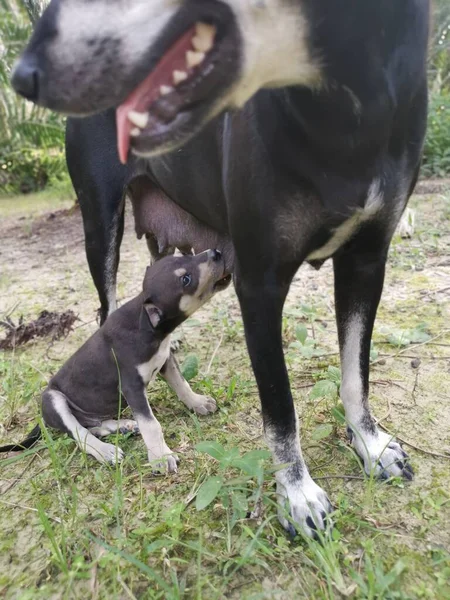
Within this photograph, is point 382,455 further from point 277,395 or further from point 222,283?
point 222,283

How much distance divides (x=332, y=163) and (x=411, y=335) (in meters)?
1.62

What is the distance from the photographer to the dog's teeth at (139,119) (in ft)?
4.28

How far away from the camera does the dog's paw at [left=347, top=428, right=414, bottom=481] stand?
6.16 ft

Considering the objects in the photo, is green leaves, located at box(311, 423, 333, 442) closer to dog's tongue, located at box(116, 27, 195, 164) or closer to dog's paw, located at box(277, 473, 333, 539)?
dog's paw, located at box(277, 473, 333, 539)

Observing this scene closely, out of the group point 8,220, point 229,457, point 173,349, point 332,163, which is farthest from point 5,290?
point 8,220

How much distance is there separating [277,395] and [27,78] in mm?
1177

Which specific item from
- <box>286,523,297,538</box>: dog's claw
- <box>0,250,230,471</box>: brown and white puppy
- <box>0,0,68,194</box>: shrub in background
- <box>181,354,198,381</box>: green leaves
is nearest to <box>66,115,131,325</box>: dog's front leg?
<box>0,250,230,471</box>: brown and white puppy

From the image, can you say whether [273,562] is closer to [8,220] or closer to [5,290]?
[5,290]

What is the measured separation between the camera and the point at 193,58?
1.27 meters

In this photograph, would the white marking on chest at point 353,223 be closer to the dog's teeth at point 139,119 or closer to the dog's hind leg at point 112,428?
the dog's teeth at point 139,119

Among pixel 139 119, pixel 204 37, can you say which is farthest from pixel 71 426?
pixel 204 37

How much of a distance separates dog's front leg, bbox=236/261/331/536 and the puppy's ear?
575 millimetres

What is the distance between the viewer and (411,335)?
283 cm

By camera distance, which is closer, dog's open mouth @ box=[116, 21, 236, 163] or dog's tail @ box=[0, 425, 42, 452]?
dog's open mouth @ box=[116, 21, 236, 163]
